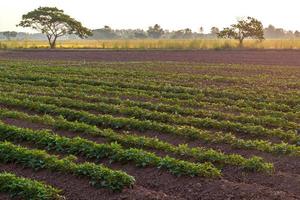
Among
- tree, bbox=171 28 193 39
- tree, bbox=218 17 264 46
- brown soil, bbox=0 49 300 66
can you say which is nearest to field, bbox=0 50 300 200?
brown soil, bbox=0 49 300 66

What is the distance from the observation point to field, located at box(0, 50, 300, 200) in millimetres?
8234

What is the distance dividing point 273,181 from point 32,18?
55537 mm

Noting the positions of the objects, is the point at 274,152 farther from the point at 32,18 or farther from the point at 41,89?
the point at 32,18

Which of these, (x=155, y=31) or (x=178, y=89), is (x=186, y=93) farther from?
(x=155, y=31)

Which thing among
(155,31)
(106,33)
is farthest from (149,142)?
(106,33)

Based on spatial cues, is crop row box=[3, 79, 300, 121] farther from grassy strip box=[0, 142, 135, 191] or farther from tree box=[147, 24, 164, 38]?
tree box=[147, 24, 164, 38]

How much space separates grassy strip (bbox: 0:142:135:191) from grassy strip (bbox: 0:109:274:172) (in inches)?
64.5

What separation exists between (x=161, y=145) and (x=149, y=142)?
0.96ft

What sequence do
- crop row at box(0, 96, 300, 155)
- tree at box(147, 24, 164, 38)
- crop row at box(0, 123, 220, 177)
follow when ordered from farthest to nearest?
tree at box(147, 24, 164, 38) → crop row at box(0, 96, 300, 155) → crop row at box(0, 123, 220, 177)

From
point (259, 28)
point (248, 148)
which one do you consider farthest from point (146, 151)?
point (259, 28)

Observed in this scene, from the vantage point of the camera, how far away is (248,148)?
34.0 ft

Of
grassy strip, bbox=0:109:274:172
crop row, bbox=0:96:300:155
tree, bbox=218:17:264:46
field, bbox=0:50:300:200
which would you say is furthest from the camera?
tree, bbox=218:17:264:46

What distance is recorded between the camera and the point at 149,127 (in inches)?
473

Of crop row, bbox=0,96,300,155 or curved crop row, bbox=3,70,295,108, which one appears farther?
curved crop row, bbox=3,70,295,108
